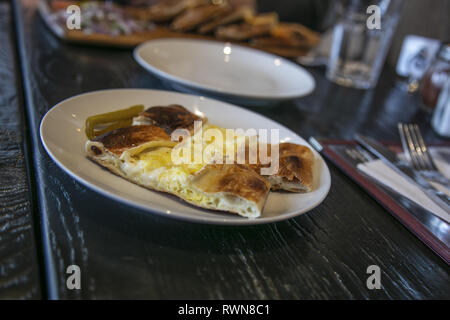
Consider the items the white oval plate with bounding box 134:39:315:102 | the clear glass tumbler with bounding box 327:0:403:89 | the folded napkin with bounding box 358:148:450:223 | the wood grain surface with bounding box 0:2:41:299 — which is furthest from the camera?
the clear glass tumbler with bounding box 327:0:403:89

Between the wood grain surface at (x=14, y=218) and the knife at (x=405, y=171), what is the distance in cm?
84

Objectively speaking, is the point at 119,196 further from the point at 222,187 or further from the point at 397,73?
the point at 397,73

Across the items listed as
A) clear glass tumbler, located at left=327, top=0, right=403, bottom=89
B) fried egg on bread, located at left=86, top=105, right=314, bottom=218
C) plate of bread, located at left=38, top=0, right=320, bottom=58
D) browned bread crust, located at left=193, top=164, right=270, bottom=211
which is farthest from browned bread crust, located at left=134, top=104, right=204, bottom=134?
clear glass tumbler, located at left=327, top=0, right=403, bottom=89

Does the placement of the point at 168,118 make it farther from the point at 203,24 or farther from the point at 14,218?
the point at 203,24

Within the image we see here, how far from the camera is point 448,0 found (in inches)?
109

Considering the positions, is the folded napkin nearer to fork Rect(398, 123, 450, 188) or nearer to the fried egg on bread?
fork Rect(398, 123, 450, 188)

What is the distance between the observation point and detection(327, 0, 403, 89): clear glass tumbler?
188cm

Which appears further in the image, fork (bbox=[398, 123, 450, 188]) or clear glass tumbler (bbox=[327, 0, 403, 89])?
clear glass tumbler (bbox=[327, 0, 403, 89])

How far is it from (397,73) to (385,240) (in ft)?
6.13

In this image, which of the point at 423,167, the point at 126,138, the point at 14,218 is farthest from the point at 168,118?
the point at 423,167

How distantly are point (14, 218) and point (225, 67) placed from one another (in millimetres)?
1250

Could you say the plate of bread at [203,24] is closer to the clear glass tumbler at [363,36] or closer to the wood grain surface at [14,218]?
the clear glass tumbler at [363,36]

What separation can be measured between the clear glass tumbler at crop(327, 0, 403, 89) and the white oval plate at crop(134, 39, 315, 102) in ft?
1.38

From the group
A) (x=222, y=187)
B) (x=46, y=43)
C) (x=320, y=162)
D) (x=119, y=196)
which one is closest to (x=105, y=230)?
(x=119, y=196)
